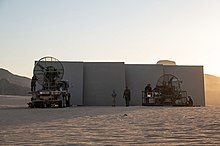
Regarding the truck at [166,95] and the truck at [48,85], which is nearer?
the truck at [48,85]

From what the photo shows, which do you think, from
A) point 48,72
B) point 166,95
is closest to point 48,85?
point 48,72

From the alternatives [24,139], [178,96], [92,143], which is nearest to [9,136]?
[24,139]

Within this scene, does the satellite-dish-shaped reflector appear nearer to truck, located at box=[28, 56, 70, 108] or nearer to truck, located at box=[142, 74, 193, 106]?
truck, located at box=[28, 56, 70, 108]

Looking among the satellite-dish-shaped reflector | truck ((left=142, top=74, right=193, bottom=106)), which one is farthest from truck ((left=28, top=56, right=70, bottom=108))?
truck ((left=142, top=74, right=193, bottom=106))

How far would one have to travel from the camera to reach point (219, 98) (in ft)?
197

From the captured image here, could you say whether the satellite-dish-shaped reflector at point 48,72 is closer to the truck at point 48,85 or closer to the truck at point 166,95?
the truck at point 48,85

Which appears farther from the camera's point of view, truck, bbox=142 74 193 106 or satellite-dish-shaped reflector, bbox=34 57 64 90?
truck, bbox=142 74 193 106

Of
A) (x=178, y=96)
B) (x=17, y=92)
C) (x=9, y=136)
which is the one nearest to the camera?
(x=9, y=136)

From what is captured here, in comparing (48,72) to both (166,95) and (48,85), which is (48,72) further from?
(166,95)

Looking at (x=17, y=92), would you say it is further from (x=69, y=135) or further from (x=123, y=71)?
(x=69, y=135)

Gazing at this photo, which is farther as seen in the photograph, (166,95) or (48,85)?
(166,95)

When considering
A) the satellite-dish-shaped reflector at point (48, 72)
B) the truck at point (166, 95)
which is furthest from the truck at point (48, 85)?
the truck at point (166, 95)

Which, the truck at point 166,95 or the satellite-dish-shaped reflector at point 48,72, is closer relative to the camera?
the satellite-dish-shaped reflector at point 48,72

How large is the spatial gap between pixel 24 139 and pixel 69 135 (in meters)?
1.01
